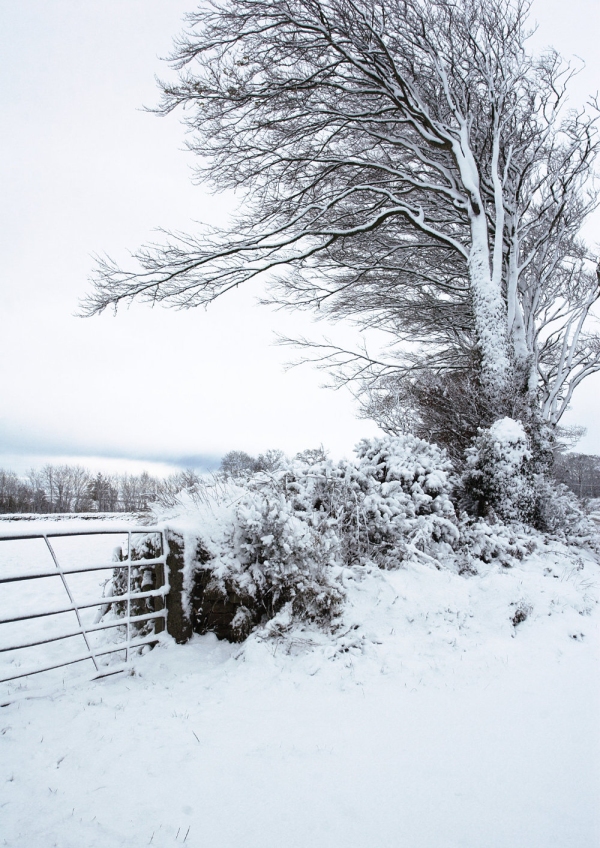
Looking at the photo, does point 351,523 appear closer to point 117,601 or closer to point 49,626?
point 117,601

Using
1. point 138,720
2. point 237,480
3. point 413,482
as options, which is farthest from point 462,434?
point 138,720

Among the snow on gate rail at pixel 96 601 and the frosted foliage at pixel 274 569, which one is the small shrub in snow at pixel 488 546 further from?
the snow on gate rail at pixel 96 601

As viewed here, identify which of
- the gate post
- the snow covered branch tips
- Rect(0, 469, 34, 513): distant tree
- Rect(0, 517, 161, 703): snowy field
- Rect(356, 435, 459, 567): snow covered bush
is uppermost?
the snow covered branch tips

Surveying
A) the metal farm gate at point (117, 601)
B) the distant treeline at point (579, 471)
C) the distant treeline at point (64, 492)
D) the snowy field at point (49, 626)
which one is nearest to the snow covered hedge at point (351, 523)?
the metal farm gate at point (117, 601)

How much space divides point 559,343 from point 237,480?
1161 cm

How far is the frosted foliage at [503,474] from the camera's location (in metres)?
6.35

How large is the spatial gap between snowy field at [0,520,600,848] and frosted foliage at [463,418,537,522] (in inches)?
92.8

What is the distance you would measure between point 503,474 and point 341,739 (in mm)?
4830

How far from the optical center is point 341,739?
8.23 feet

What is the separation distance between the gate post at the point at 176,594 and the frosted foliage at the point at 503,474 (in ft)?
14.1

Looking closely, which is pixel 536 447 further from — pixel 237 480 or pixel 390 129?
pixel 390 129

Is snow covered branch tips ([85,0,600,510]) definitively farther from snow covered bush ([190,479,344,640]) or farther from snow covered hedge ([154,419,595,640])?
snow covered bush ([190,479,344,640])

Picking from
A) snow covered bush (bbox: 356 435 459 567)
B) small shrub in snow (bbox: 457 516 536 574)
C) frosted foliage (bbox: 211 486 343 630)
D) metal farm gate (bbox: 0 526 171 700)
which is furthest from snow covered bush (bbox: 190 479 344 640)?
small shrub in snow (bbox: 457 516 536 574)

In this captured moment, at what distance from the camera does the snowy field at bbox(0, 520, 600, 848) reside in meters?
1.90
